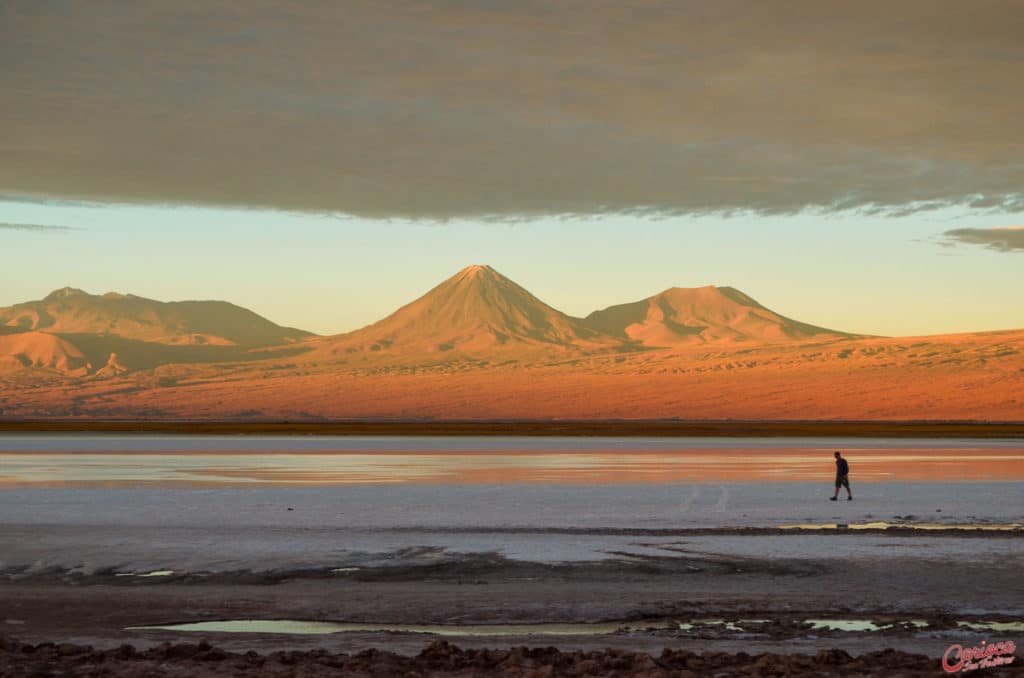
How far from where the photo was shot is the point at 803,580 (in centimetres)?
2011

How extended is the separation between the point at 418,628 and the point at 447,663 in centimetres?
279

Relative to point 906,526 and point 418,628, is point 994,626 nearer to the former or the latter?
point 418,628

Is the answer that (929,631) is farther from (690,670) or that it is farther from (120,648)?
(120,648)

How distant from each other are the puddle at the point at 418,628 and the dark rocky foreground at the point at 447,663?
170 centimetres

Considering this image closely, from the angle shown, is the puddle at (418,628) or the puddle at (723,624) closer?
the puddle at (418,628)

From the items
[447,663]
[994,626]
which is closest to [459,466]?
[994,626]

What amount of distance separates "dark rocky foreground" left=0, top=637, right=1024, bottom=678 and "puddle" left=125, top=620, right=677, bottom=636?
170 centimetres

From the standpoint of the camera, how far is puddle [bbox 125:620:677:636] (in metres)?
16.1

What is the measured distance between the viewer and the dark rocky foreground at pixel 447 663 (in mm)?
13164

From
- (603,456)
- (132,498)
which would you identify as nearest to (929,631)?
(132,498)

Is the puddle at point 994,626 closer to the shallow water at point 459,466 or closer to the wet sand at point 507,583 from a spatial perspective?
the wet sand at point 507,583

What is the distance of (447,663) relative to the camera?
1363 centimetres

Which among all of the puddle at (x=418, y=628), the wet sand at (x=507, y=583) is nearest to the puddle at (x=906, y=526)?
the wet sand at (x=507, y=583)

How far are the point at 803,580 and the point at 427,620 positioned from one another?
22.4 feet
